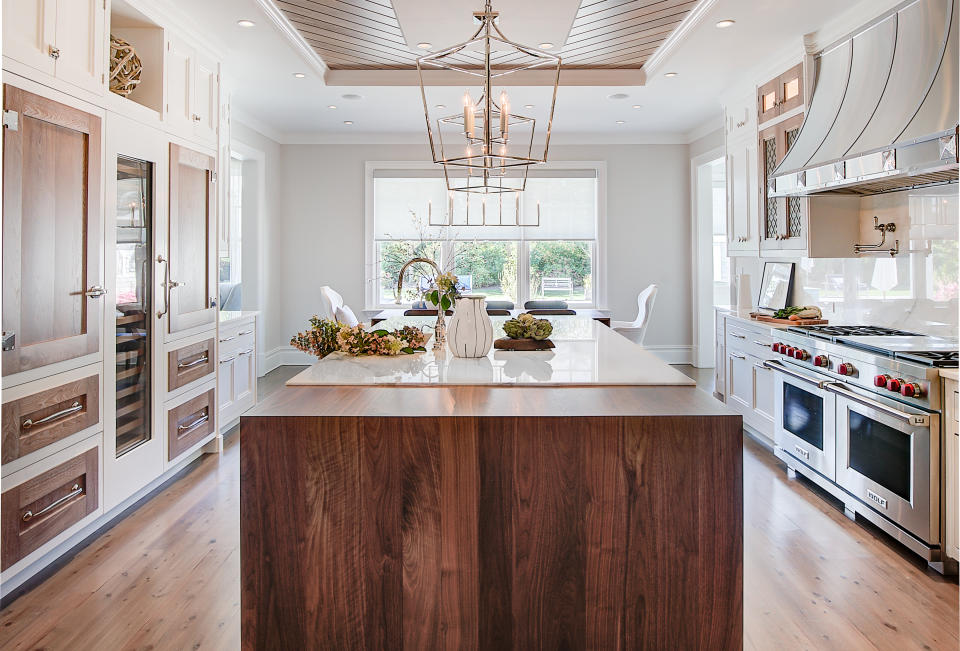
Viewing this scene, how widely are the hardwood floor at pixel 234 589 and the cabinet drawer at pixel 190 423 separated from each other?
38 centimetres

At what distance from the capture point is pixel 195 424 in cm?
398

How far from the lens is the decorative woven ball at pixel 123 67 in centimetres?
326

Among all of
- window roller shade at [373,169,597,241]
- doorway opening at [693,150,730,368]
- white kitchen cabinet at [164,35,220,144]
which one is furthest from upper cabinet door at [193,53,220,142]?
doorway opening at [693,150,730,368]

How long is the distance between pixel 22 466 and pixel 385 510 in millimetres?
1593

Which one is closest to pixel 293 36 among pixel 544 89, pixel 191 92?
pixel 191 92

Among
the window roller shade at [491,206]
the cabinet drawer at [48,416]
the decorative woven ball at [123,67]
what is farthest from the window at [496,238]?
the cabinet drawer at [48,416]

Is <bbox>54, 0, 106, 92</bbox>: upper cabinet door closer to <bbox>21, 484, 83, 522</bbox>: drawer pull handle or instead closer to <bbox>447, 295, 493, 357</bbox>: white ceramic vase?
<bbox>21, 484, 83, 522</bbox>: drawer pull handle

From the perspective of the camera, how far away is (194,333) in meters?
3.94

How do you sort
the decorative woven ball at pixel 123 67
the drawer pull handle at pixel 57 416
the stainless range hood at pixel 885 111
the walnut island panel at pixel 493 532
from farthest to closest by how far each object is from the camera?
the decorative woven ball at pixel 123 67
the stainless range hood at pixel 885 111
the drawer pull handle at pixel 57 416
the walnut island panel at pixel 493 532

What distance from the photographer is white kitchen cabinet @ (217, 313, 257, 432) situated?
14.7 feet

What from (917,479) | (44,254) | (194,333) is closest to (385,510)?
(44,254)

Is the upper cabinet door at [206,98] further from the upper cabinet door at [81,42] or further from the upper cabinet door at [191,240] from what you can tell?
the upper cabinet door at [81,42]

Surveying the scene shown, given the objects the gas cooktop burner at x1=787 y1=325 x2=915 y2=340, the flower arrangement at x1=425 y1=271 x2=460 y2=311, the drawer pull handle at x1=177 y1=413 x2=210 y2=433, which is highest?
the flower arrangement at x1=425 y1=271 x2=460 y2=311

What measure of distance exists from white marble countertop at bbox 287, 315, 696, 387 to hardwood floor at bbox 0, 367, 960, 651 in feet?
2.96
